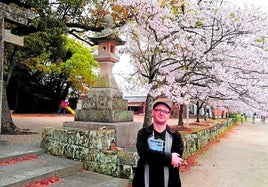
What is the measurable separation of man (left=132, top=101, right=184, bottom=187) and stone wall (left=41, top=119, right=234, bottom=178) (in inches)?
125

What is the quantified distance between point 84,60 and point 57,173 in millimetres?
21110

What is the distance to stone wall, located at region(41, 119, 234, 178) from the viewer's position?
19.7 feet

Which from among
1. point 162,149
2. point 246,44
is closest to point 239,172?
point 246,44

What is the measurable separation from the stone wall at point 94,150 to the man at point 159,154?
318cm

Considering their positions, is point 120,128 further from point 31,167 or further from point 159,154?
point 159,154

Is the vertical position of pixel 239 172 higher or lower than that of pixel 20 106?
lower

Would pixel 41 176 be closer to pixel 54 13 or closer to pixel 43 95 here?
pixel 54 13

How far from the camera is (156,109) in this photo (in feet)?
8.97

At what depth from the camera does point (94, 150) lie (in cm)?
632

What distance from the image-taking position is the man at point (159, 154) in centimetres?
262

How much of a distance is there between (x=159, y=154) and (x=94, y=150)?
3916mm

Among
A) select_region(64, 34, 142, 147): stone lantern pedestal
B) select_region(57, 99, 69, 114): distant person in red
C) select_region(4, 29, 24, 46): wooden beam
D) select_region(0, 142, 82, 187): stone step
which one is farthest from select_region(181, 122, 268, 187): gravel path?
select_region(57, 99, 69, 114): distant person in red

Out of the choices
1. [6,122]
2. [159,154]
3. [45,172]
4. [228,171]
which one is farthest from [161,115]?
[6,122]

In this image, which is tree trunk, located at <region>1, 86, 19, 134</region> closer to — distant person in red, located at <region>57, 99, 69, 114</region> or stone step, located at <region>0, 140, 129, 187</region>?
stone step, located at <region>0, 140, 129, 187</region>
